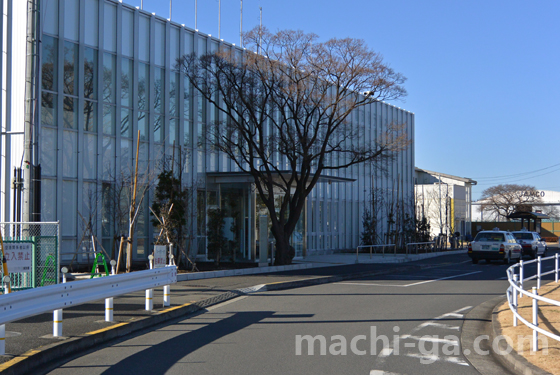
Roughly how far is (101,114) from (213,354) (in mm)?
17503

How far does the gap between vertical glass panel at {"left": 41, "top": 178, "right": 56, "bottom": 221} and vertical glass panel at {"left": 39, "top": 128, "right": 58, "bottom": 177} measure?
351mm

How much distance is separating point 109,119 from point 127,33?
155 inches

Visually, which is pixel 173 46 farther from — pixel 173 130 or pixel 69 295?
pixel 69 295

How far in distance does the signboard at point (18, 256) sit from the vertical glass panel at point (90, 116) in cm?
1044

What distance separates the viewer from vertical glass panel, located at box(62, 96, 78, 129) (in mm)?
22156

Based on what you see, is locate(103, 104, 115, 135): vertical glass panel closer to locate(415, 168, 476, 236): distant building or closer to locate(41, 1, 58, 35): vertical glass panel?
locate(41, 1, 58, 35): vertical glass panel

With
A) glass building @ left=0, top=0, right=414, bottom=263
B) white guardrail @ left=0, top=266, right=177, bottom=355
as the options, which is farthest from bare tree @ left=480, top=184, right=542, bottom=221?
white guardrail @ left=0, top=266, right=177, bottom=355

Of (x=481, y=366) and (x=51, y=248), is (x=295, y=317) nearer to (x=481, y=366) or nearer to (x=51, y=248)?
(x=481, y=366)

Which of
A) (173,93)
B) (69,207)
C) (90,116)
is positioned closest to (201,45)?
(173,93)

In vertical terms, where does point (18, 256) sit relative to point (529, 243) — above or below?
above

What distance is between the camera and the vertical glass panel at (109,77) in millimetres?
23781

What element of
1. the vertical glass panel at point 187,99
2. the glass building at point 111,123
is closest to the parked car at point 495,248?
the glass building at point 111,123

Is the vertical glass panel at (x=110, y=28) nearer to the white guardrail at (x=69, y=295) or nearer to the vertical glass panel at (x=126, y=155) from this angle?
the vertical glass panel at (x=126, y=155)

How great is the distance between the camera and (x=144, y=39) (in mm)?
25703
